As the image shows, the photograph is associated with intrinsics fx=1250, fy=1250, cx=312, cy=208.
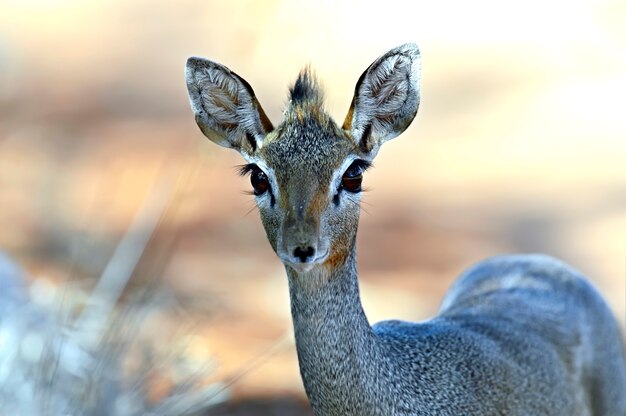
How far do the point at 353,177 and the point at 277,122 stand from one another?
4.74 meters

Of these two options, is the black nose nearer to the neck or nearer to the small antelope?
the small antelope

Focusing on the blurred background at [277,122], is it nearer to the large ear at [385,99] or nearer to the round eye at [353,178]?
the large ear at [385,99]

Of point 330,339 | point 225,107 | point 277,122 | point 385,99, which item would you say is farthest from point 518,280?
point 277,122

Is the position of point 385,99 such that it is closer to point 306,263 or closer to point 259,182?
point 259,182

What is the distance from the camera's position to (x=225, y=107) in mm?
5121

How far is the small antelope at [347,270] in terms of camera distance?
183 inches

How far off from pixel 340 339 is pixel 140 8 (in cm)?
1053

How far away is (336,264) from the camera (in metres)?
4.77

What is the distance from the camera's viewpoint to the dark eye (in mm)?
4730

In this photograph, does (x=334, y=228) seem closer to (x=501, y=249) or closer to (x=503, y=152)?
(x=501, y=249)

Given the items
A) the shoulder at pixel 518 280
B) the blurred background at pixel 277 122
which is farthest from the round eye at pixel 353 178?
the blurred background at pixel 277 122

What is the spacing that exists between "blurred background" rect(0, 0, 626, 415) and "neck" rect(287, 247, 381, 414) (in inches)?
98.7

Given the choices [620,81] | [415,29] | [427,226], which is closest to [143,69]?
[415,29]

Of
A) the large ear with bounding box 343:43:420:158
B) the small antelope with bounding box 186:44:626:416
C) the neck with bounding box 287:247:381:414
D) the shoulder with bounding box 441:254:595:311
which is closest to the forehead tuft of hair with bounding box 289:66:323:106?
the small antelope with bounding box 186:44:626:416
